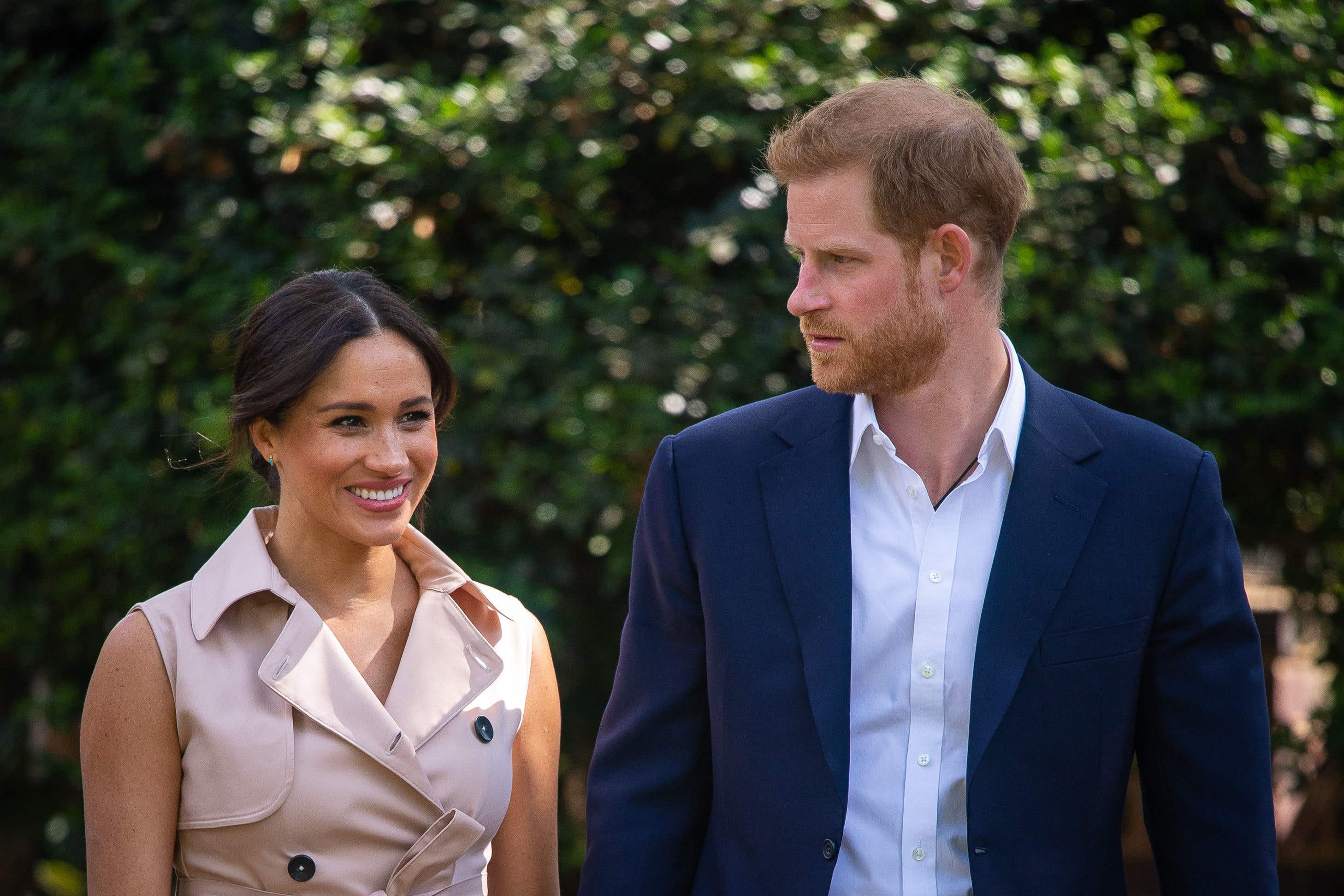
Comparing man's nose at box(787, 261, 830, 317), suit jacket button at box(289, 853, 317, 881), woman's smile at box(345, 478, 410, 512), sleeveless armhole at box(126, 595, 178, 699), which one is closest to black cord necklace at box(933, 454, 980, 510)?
man's nose at box(787, 261, 830, 317)

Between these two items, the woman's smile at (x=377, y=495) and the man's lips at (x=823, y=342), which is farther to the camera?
the woman's smile at (x=377, y=495)

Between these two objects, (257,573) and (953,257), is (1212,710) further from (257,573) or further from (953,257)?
(257,573)

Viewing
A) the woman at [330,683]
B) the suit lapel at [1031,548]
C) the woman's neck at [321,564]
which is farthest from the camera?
the woman's neck at [321,564]

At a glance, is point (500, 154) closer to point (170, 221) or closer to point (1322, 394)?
point (170, 221)

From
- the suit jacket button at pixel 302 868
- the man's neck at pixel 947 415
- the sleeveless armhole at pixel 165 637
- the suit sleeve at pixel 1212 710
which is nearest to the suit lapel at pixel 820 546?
the man's neck at pixel 947 415

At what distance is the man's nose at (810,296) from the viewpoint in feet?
7.98

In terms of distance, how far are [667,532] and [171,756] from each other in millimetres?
988

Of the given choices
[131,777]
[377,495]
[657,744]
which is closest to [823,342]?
[657,744]

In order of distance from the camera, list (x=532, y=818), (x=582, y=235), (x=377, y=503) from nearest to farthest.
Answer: (x=377, y=503), (x=532, y=818), (x=582, y=235)

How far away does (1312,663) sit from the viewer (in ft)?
14.9

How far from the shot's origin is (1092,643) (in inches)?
93.0

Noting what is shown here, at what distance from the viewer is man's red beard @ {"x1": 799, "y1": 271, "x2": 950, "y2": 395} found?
244 centimetres

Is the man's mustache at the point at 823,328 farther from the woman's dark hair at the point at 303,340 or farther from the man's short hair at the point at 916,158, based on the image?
the woman's dark hair at the point at 303,340

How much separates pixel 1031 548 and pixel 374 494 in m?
1.25
